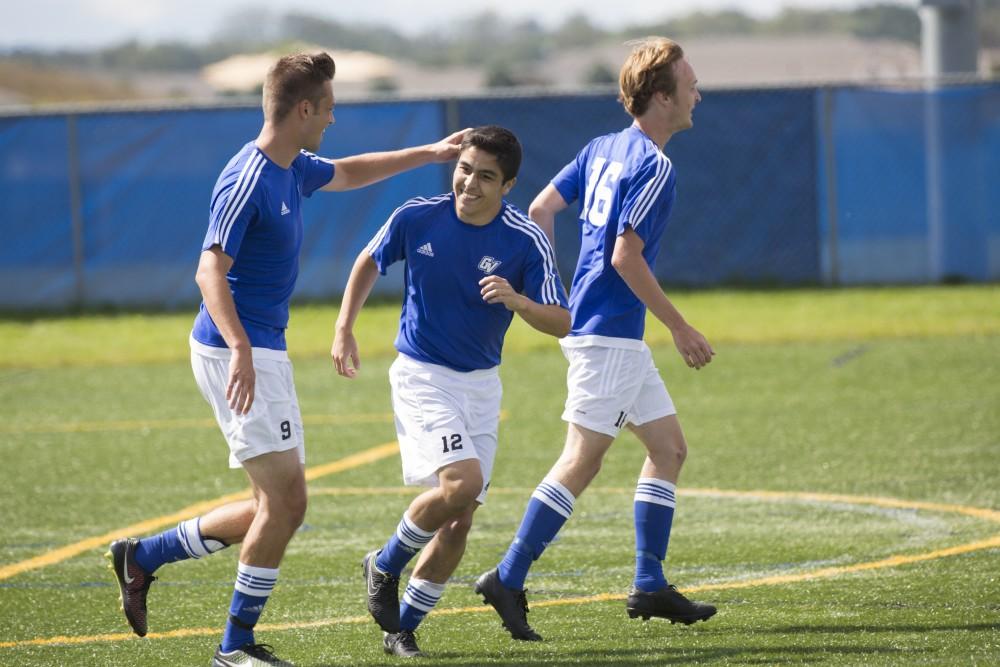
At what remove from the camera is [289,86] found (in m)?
5.61

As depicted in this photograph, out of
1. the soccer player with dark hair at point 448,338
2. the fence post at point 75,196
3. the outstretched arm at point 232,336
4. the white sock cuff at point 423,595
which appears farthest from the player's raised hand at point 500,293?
the fence post at point 75,196

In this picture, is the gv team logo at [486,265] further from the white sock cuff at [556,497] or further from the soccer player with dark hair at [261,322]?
the white sock cuff at [556,497]

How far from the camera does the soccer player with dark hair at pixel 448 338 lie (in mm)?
5727

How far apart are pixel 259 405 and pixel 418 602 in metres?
1.01


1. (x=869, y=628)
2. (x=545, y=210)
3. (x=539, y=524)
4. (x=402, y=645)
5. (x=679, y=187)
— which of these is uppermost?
(x=545, y=210)

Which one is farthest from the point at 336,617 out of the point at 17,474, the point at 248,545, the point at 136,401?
the point at 136,401

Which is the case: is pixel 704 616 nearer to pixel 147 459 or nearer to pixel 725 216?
pixel 147 459

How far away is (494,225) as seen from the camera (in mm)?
5867

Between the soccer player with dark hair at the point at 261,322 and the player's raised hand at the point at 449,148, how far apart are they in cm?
64

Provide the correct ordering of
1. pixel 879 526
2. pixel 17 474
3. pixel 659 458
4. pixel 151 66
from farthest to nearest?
pixel 151 66 → pixel 17 474 → pixel 879 526 → pixel 659 458

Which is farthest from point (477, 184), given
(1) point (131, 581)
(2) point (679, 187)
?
(2) point (679, 187)

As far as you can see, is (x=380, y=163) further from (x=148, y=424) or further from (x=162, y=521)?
(x=148, y=424)

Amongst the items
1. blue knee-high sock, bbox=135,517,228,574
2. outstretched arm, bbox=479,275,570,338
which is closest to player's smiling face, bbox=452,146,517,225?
outstretched arm, bbox=479,275,570,338

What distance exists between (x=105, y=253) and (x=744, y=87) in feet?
25.3
